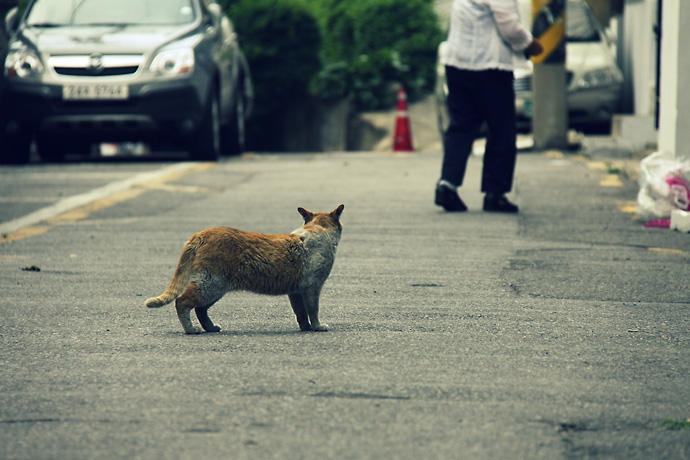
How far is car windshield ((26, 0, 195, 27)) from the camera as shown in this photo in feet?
39.9

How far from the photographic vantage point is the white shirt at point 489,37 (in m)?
7.97

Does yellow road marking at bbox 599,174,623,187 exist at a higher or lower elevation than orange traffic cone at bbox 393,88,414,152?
higher

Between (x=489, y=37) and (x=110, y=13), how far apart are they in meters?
5.48

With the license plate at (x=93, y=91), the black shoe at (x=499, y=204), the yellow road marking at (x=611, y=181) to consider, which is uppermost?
the license plate at (x=93, y=91)

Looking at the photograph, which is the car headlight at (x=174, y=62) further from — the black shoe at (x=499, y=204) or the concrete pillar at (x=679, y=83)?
the concrete pillar at (x=679, y=83)

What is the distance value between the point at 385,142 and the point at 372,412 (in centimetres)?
1483

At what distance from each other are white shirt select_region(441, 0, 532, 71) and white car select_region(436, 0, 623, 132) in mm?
5900

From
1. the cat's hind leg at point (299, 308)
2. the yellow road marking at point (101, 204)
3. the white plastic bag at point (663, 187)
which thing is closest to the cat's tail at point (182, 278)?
the cat's hind leg at point (299, 308)

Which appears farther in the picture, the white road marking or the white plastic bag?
the white road marking

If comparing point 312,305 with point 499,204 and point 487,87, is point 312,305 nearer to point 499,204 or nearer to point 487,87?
point 499,204

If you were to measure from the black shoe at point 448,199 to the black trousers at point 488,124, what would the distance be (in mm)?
76

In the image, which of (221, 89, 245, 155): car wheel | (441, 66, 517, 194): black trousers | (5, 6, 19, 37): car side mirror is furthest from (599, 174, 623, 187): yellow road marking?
(5, 6, 19, 37): car side mirror

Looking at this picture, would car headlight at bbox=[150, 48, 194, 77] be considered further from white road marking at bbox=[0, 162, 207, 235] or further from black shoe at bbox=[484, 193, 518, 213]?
black shoe at bbox=[484, 193, 518, 213]

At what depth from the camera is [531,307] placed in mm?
4859
